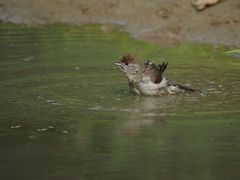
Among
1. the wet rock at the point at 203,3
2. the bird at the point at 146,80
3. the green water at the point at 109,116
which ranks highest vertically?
the wet rock at the point at 203,3

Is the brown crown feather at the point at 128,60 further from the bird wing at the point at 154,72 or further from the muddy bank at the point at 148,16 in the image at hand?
the muddy bank at the point at 148,16

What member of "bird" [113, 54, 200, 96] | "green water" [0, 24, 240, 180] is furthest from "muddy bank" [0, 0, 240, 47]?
"bird" [113, 54, 200, 96]

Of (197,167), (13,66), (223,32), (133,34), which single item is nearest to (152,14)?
(133,34)

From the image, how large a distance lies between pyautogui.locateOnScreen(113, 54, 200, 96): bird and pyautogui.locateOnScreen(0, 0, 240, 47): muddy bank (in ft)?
10.3

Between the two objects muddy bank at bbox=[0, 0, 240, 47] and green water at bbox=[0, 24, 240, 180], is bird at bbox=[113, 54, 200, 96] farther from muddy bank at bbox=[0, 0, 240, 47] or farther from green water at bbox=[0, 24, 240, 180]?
muddy bank at bbox=[0, 0, 240, 47]

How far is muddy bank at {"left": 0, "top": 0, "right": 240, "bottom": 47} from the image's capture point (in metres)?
14.4

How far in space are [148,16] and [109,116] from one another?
6664mm

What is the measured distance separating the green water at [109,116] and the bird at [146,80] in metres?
0.14

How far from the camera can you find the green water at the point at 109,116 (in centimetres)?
718

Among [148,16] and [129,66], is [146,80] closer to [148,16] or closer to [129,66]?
[129,66]

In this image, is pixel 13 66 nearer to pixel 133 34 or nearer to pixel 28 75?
pixel 28 75

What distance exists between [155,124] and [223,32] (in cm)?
562

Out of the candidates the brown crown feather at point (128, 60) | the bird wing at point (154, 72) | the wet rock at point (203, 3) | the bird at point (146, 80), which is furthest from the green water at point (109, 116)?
the wet rock at point (203, 3)

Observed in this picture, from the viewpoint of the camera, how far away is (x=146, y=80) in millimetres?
10633
